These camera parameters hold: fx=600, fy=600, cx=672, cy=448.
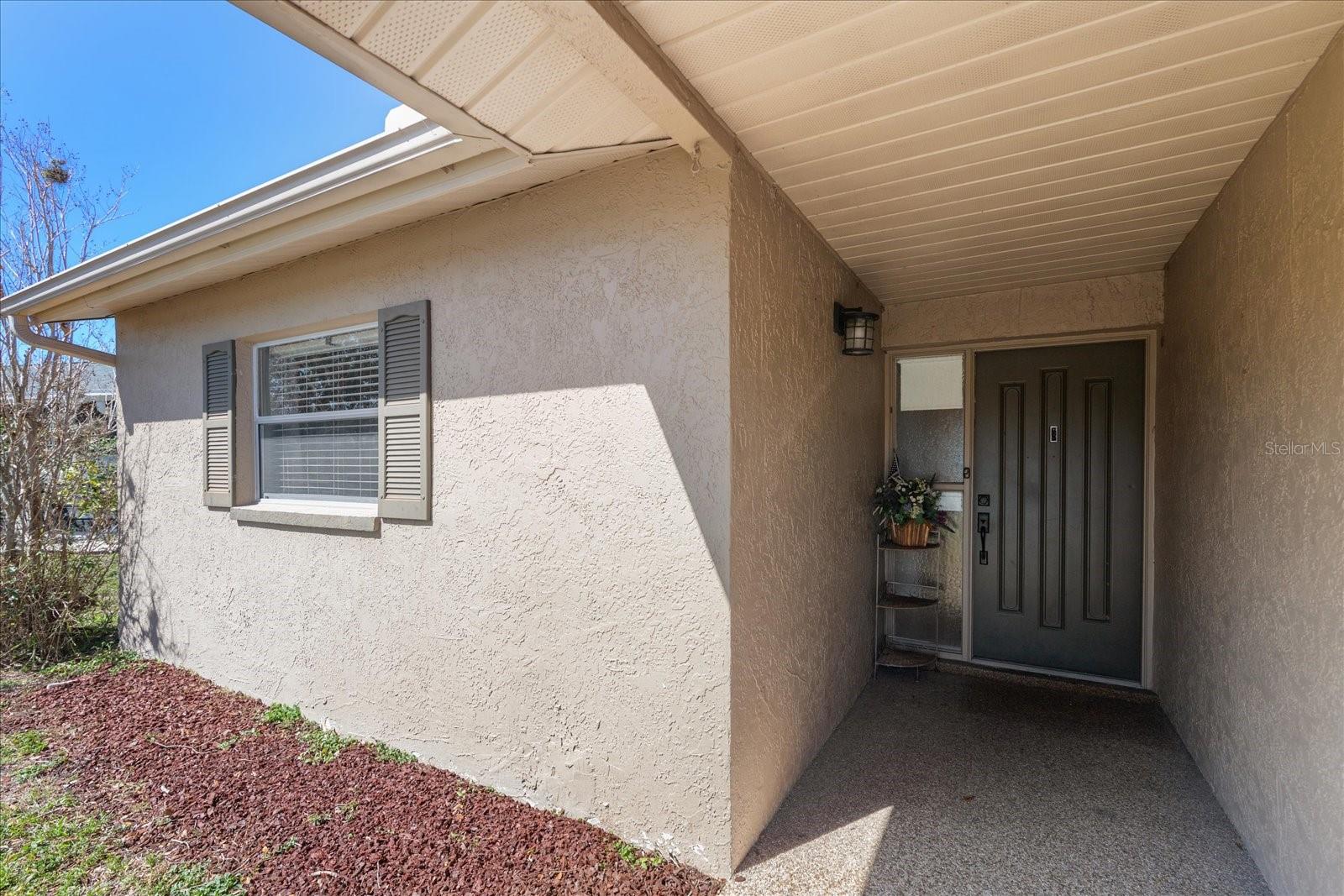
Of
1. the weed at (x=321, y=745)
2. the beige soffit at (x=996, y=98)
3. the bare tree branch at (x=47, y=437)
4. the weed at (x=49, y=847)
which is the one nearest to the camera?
the beige soffit at (x=996, y=98)

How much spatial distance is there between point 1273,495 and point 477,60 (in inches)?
117

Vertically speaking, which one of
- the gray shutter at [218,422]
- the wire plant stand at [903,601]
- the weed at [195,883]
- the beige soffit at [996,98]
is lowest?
the weed at [195,883]

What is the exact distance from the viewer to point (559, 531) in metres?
2.60

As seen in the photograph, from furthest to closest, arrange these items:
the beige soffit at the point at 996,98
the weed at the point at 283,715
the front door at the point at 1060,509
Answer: the front door at the point at 1060,509 < the weed at the point at 283,715 < the beige soffit at the point at 996,98

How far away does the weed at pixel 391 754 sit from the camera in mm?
3125

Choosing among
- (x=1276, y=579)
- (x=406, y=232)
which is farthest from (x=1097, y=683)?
(x=406, y=232)

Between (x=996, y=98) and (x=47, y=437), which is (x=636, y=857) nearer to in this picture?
(x=996, y=98)

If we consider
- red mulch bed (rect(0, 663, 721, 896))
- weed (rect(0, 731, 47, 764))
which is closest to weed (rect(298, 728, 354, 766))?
red mulch bed (rect(0, 663, 721, 896))

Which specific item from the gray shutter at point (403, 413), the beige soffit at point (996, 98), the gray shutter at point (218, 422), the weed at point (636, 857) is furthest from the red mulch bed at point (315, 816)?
the beige soffit at point (996, 98)

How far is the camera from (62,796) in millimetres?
2961

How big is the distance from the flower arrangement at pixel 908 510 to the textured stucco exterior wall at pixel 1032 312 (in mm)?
1106

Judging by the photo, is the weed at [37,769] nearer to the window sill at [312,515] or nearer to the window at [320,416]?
the window sill at [312,515]

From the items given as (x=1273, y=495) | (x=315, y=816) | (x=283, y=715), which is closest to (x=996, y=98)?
(x=1273, y=495)

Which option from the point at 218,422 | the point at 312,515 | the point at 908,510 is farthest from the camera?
the point at 218,422
